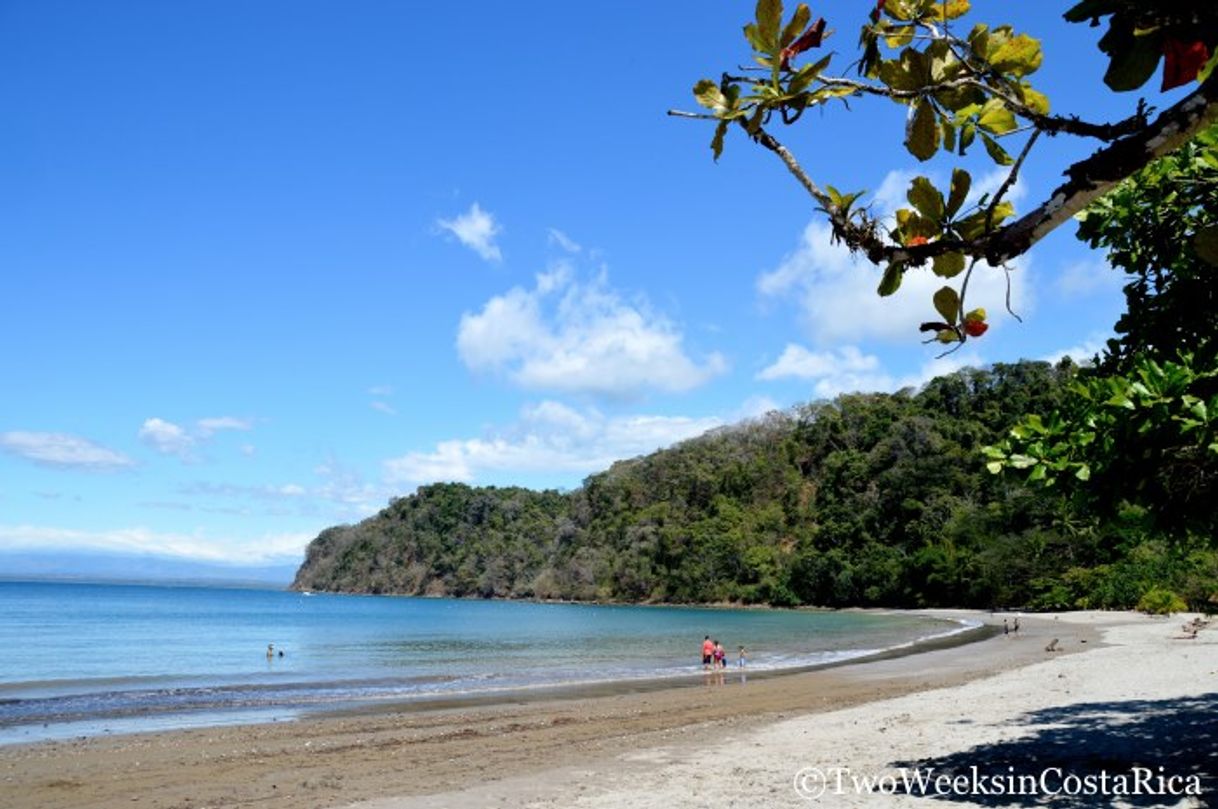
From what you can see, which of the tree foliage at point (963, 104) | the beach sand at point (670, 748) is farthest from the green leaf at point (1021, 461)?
the tree foliage at point (963, 104)

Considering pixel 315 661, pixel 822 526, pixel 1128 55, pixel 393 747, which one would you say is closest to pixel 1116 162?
pixel 1128 55

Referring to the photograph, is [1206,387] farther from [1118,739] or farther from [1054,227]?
[1118,739]

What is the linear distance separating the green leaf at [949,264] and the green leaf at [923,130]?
238 millimetres

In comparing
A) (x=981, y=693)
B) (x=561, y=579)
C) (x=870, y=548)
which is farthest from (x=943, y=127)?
(x=561, y=579)

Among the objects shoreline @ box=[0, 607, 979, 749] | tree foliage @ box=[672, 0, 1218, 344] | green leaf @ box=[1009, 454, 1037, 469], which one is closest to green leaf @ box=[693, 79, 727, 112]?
tree foliage @ box=[672, 0, 1218, 344]

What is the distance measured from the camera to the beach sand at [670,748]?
8.88 m

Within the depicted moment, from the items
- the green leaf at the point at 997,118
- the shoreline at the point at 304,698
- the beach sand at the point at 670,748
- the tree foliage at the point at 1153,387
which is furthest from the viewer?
the shoreline at the point at 304,698

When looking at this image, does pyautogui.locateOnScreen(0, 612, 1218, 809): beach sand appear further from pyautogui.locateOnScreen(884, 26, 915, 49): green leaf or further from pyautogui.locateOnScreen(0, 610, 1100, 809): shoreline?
pyautogui.locateOnScreen(884, 26, 915, 49): green leaf

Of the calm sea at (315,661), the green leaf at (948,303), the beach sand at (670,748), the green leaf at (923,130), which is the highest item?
the green leaf at (923,130)

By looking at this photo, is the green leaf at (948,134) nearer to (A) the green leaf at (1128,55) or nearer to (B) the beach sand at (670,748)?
(A) the green leaf at (1128,55)

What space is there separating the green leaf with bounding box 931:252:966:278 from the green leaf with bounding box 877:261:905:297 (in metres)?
0.08

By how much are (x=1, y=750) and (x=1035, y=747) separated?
601 inches

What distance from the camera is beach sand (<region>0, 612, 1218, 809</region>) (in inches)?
350

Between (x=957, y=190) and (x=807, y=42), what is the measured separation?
50cm
